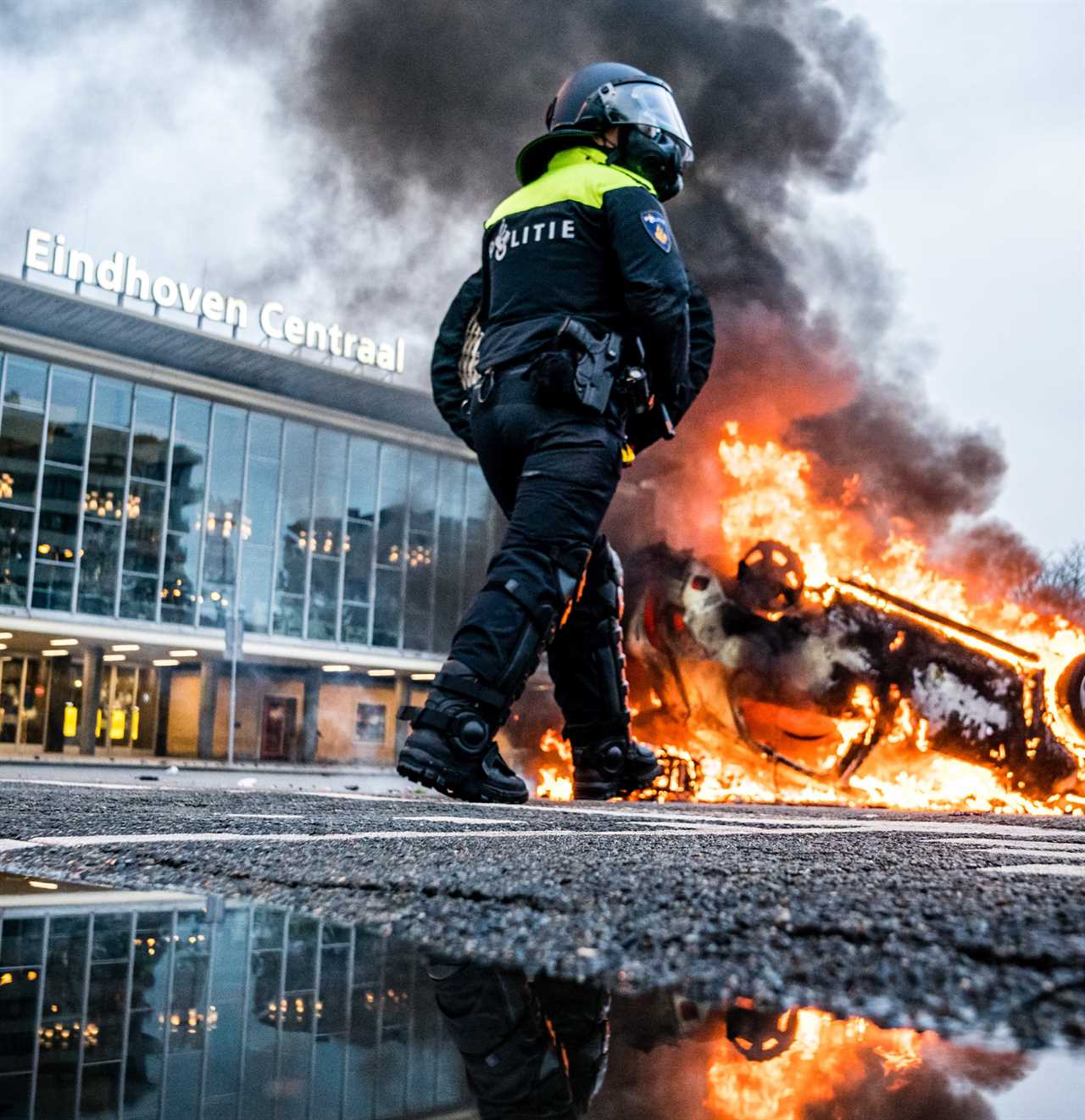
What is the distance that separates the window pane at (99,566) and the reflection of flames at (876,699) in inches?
562

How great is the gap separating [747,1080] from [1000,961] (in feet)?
1.51

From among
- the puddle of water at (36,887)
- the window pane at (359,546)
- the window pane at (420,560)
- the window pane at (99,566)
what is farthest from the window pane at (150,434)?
the puddle of water at (36,887)

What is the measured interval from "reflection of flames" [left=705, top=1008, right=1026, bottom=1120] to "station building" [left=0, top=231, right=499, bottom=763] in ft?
80.2

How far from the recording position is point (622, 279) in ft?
15.6

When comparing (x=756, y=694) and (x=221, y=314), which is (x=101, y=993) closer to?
(x=756, y=694)

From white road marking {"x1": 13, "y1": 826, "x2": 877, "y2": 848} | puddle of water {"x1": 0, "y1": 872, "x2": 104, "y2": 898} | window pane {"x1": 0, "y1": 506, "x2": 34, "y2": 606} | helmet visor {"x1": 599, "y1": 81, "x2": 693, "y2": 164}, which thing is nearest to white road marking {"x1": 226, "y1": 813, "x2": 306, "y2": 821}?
white road marking {"x1": 13, "y1": 826, "x2": 877, "y2": 848}

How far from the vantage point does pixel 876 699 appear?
13461mm

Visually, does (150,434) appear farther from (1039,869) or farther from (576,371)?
(1039,869)

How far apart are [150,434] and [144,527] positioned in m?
2.10

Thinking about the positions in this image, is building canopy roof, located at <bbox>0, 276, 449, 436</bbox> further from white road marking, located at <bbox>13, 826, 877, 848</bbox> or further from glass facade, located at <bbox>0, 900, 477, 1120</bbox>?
glass facade, located at <bbox>0, 900, 477, 1120</bbox>

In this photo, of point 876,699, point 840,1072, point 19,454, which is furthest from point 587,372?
point 19,454

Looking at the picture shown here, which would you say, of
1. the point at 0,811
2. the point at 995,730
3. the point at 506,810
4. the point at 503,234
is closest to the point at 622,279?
the point at 503,234

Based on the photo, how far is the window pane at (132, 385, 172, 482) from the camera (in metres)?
28.7

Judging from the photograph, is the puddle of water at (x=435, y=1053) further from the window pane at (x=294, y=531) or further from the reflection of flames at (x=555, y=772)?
the window pane at (x=294, y=531)
